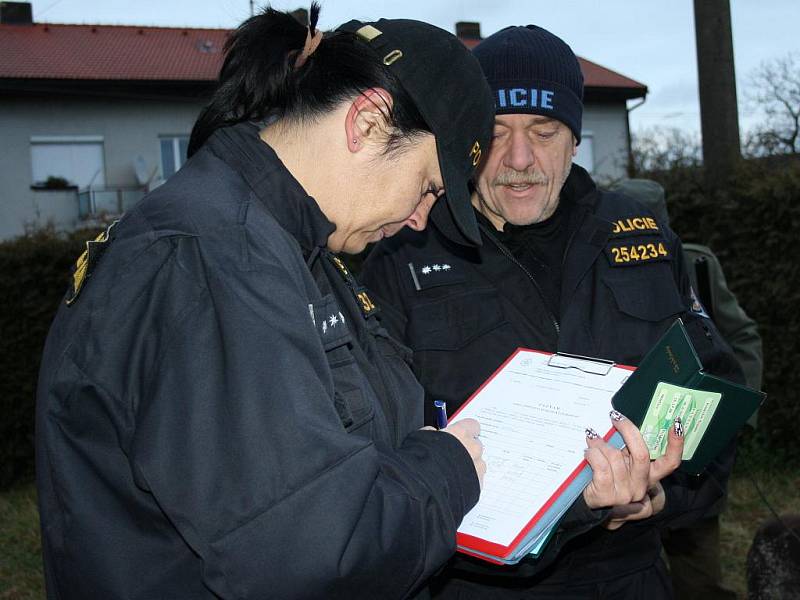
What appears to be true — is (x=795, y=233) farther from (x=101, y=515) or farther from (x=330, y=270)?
(x=101, y=515)

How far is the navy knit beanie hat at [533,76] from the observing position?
230cm

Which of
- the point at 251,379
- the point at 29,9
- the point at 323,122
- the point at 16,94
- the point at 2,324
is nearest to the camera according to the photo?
the point at 251,379

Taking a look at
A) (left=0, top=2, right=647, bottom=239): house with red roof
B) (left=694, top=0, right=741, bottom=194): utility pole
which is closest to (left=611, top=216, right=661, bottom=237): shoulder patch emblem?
(left=694, top=0, right=741, bottom=194): utility pole

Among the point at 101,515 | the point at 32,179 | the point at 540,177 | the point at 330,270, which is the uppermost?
the point at 32,179

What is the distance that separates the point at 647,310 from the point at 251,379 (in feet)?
4.59

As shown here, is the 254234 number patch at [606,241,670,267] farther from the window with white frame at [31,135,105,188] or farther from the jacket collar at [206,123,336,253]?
the window with white frame at [31,135,105,188]

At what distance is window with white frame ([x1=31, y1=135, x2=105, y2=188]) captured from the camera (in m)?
20.6

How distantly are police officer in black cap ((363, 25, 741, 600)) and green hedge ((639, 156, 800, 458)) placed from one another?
377 centimetres

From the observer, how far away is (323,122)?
1406 millimetres

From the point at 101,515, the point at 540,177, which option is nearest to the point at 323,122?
the point at 101,515

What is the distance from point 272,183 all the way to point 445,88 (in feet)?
1.19

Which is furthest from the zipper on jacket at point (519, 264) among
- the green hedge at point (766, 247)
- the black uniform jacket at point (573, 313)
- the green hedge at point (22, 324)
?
the green hedge at point (22, 324)

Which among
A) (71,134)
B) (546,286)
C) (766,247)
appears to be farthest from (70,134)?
(546,286)

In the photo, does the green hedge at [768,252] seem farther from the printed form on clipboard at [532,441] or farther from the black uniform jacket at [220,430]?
A: the black uniform jacket at [220,430]
